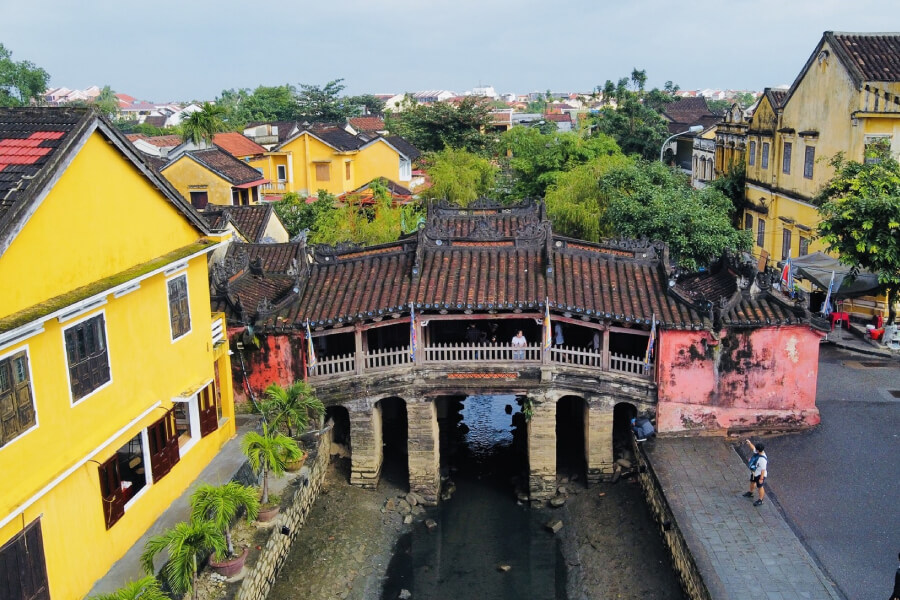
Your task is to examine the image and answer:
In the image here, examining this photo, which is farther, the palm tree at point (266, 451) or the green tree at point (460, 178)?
the green tree at point (460, 178)

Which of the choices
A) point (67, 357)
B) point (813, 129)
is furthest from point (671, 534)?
point (813, 129)

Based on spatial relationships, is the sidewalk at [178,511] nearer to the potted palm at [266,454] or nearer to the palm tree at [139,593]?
the potted palm at [266,454]

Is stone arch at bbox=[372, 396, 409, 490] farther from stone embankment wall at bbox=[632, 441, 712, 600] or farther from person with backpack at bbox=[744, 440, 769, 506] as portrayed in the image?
person with backpack at bbox=[744, 440, 769, 506]

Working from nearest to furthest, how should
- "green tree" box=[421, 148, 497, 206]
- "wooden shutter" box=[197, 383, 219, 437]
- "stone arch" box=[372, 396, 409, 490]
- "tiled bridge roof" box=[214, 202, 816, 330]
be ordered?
"wooden shutter" box=[197, 383, 219, 437]
"tiled bridge roof" box=[214, 202, 816, 330]
"stone arch" box=[372, 396, 409, 490]
"green tree" box=[421, 148, 497, 206]

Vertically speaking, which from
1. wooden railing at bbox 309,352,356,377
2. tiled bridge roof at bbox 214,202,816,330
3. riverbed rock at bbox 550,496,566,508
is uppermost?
tiled bridge roof at bbox 214,202,816,330

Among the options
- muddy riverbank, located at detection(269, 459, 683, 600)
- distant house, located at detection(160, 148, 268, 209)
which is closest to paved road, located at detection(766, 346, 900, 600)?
muddy riverbank, located at detection(269, 459, 683, 600)

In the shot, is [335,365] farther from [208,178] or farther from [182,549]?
[208,178]

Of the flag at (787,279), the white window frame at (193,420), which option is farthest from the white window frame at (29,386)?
the flag at (787,279)
